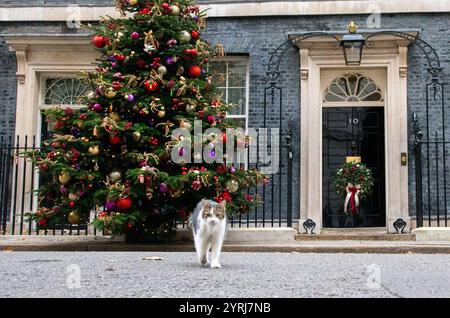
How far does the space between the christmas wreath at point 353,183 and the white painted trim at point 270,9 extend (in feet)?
10.9

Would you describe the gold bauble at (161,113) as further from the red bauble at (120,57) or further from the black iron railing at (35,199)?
the black iron railing at (35,199)

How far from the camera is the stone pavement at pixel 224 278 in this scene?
510cm

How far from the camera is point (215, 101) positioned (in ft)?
36.9

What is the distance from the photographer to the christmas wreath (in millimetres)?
13266

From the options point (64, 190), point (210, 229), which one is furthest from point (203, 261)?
point (64, 190)

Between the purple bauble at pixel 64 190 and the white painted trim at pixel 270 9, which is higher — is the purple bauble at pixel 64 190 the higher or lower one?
the lower one

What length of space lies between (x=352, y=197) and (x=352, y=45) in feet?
10.1

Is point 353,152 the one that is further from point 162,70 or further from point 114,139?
point 114,139

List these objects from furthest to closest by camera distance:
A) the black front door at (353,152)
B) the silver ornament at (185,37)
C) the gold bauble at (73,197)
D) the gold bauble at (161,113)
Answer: the black front door at (353,152), the silver ornament at (185,37), the gold bauble at (161,113), the gold bauble at (73,197)

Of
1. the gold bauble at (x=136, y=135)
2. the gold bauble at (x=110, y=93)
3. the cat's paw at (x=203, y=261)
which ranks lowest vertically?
the cat's paw at (x=203, y=261)

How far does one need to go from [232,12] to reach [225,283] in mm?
9561

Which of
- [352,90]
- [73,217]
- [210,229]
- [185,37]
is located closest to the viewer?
[210,229]

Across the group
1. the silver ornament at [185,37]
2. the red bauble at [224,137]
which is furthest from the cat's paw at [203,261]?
the silver ornament at [185,37]

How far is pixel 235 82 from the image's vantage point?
569 inches
